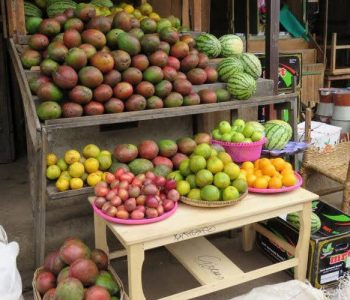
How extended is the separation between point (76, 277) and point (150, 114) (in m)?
1.17

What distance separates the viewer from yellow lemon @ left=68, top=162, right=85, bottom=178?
2795 millimetres

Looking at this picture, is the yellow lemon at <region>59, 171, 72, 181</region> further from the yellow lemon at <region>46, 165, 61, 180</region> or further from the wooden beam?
the wooden beam

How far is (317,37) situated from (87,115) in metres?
5.92

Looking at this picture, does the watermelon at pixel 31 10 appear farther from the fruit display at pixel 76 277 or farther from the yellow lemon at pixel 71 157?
the fruit display at pixel 76 277

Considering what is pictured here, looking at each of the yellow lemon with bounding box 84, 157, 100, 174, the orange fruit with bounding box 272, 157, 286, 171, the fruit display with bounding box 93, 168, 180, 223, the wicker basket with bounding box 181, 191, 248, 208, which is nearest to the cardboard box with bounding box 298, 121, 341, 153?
the orange fruit with bounding box 272, 157, 286, 171

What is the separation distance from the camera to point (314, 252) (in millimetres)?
2975

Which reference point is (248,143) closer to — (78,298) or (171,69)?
(171,69)

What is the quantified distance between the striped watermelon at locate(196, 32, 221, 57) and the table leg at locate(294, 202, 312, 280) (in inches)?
61.0

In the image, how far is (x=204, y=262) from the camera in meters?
2.83

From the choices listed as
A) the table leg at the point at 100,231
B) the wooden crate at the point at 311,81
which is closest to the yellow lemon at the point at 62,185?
the table leg at the point at 100,231

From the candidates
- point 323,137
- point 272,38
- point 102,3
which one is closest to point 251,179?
point 272,38

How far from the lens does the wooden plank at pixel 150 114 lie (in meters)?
2.69

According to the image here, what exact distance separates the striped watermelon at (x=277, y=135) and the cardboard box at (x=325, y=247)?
574 mm

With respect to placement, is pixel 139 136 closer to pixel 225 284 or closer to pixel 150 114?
pixel 150 114
